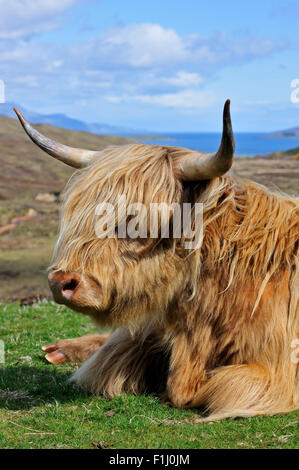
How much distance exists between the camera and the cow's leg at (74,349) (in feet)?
17.8

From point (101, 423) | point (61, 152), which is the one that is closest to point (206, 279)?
point (101, 423)

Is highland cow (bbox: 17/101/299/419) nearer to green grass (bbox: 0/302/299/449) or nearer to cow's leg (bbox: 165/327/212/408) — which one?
cow's leg (bbox: 165/327/212/408)

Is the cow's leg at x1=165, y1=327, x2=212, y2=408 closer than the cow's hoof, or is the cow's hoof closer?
the cow's leg at x1=165, y1=327, x2=212, y2=408

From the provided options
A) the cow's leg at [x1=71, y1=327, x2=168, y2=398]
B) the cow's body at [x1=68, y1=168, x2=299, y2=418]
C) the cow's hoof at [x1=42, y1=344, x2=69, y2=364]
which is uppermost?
the cow's body at [x1=68, y1=168, x2=299, y2=418]

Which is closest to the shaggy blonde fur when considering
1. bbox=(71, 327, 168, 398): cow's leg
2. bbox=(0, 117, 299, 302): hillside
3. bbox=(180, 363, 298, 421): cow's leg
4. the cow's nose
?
bbox=(180, 363, 298, 421): cow's leg

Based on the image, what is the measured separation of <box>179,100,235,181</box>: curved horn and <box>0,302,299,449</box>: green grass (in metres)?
1.41

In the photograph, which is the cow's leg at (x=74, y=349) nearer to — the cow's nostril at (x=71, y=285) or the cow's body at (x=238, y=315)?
the cow's body at (x=238, y=315)

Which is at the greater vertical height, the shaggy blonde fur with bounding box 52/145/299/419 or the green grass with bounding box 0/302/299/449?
the shaggy blonde fur with bounding box 52/145/299/419

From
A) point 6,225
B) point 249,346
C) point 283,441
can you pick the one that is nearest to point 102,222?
point 249,346

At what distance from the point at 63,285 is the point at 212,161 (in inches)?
42.0

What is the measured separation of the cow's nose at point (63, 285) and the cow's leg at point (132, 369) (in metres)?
0.95

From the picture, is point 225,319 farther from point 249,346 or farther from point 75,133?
point 75,133

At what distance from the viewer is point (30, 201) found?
40938mm

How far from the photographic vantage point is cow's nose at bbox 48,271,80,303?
→ 3.41 meters
